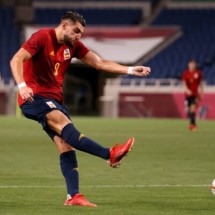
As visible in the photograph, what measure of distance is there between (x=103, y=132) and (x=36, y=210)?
48.7ft

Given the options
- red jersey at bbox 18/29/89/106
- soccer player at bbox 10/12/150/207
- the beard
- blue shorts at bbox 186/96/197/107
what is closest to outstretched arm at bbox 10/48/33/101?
soccer player at bbox 10/12/150/207

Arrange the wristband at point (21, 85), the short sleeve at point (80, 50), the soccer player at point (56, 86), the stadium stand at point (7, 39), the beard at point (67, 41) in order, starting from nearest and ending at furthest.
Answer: the wristband at point (21, 85) < the soccer player at point (56, 86) < the beard at point (67, 41) < the short sleeve at point (80, 50) < the stadium stand at point (7, 39)

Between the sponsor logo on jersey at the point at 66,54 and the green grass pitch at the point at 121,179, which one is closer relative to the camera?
the green grass pitch at the point at 121,179

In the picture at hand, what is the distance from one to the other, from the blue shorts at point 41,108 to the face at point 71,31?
0.64 m

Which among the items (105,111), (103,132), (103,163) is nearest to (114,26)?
(105,111)

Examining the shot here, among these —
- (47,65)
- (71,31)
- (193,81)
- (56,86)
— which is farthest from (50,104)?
(193,81)

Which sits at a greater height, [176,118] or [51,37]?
[51,37]

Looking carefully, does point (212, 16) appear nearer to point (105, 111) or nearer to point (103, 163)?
point (105, 111)

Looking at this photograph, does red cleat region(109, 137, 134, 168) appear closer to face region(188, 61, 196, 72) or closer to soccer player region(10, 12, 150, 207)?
soccer player region(10, 12, 150, 207)

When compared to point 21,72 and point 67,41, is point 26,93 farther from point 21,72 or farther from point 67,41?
point 67,41

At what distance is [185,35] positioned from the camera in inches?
1714

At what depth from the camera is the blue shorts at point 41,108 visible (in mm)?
8961

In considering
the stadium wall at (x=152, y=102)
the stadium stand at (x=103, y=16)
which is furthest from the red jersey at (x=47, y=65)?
the stadium stand at (x=103, y=16)

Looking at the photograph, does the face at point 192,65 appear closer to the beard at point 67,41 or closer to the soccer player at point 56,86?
the soccer player at point 56,86
